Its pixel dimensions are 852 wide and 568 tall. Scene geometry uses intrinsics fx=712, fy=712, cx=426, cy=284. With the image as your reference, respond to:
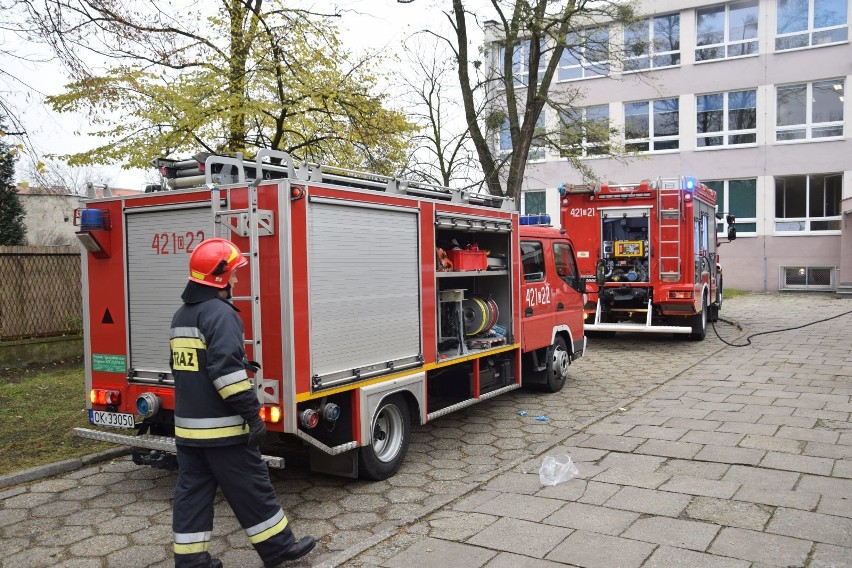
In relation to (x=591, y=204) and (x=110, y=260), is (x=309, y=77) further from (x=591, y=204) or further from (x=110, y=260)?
(x=110, y=260)

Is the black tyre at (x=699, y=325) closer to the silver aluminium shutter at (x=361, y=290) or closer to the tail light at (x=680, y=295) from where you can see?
the tail light at (x=680, y=295)

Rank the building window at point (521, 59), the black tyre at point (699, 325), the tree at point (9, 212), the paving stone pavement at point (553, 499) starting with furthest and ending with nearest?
the building window at point (521, 59) → the tree at point (9, 212) → the black tyre at point (699, 325) → the paving stone pavement at point (553, 499)

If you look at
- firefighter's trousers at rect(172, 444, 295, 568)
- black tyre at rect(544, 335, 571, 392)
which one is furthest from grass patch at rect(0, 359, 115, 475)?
black tyre at rect(544, 335, 571, 392)

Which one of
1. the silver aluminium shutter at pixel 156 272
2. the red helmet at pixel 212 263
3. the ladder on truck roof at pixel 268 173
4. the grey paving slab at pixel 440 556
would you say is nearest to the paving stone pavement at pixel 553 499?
the grey paving slab at pixel 440 556

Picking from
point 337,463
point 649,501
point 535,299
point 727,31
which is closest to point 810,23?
point 727,31

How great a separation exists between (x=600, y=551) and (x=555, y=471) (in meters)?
1.46

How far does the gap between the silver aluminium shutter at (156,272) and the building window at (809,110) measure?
25.2 meters

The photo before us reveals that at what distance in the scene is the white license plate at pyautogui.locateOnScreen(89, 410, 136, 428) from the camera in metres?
5.28

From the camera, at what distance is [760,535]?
4277 millimetres

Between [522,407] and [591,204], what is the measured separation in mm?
6529

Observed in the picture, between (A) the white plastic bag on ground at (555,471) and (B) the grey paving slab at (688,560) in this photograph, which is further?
(A) the white plastic bag on ground at (555,471)

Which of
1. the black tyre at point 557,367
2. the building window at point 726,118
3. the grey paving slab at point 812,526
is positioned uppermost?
the building window at point 726,118

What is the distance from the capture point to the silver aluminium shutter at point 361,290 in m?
4.97

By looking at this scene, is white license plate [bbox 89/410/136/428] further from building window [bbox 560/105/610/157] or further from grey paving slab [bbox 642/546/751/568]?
building window [bbox 560/105/610/157]
